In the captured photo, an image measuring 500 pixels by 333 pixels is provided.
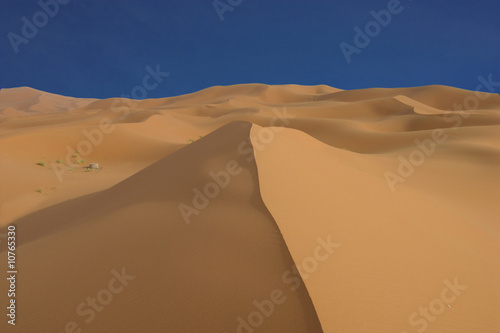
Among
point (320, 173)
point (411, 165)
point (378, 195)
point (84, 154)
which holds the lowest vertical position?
point (378, 195)

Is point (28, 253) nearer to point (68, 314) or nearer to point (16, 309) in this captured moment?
point (16, 309)

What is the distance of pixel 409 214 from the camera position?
14.5 ft

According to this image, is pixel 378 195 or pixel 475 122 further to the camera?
pixel 475 122

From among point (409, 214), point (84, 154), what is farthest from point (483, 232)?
point (84, 154)

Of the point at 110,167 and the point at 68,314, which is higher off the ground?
the point at 110,167

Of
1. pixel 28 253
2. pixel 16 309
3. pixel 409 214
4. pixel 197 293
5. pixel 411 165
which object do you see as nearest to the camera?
pixel 197 293

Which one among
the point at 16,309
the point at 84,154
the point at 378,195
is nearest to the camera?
the point at 16,309

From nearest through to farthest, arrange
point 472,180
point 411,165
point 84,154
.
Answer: point 472,180 → point 411,165 → point 84,154

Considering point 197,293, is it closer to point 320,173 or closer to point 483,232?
point 320,173

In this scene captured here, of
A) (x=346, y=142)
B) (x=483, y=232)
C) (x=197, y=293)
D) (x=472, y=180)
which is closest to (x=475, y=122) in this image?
(x=346, y=142)

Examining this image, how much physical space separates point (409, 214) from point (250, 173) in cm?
253

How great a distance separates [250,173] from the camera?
4078 mm

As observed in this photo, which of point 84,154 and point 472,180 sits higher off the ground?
point 84,154

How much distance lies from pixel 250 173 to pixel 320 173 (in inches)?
49.4
